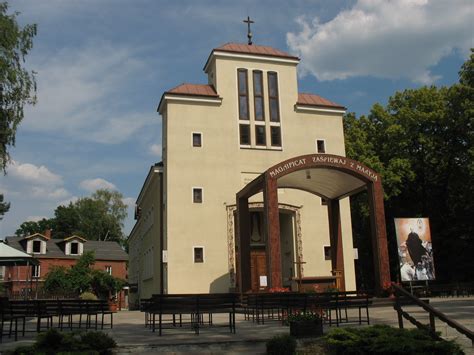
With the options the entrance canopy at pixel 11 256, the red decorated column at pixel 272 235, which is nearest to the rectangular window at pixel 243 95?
the red decorated column at pixel 272 235

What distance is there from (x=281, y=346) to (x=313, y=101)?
23.8 meters

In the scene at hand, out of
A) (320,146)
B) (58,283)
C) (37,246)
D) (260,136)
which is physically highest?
(260,136)

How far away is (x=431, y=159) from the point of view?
38094 mm

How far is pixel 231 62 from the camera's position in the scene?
1182 inches

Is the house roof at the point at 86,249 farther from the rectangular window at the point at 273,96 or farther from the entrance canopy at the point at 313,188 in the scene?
the entrance canopy at the point at 313,188

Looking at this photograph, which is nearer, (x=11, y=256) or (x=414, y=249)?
(x=11, y=256)

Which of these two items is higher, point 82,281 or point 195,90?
point 195,90

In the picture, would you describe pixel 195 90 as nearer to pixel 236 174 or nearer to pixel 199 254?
pixel 236 174

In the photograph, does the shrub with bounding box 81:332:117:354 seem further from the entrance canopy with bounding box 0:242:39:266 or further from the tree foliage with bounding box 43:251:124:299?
the tree foliage with bounding box 43:251:124:299

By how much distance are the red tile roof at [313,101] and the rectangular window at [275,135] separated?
6.83ft

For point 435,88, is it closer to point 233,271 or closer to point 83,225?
point 233,271

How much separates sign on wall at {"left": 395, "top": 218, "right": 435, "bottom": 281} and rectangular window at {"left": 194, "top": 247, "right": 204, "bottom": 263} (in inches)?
398

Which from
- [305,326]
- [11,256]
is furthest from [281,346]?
[11,256]

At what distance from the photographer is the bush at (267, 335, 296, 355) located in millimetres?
9211
